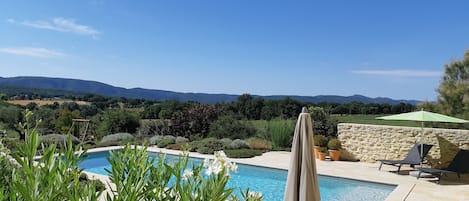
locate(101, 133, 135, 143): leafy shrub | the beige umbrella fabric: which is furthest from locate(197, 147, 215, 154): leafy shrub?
the beige umbrella fabric

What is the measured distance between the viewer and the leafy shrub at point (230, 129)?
47.7 ft

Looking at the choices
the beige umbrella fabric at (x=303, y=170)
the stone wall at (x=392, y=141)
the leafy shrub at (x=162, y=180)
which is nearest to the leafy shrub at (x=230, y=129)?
the stone wall at (x=392, y=141)

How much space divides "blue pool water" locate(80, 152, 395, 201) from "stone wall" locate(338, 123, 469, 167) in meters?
2.47

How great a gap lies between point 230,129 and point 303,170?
1030cm

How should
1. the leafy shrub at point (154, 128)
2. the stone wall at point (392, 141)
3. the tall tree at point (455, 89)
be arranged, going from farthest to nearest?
1. the tall tree at point (455, 89)
2. the leafy shrub at point (154, 128)
3. the stone wall at point (392, 141)

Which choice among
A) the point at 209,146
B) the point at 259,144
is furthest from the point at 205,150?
the point at 259,144

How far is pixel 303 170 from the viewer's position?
4.32 m

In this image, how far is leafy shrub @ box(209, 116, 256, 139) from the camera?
1453 cm

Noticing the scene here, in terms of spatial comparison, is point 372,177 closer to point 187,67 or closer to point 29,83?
point 187,67

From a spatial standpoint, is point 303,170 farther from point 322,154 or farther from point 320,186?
point 322,154

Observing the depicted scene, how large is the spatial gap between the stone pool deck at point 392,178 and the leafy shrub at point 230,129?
9.07 ft

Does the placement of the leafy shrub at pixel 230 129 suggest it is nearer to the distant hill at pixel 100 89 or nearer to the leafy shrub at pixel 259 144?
the leafy shrub at pixel 259 144

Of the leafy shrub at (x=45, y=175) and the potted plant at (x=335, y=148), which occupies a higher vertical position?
the leafy shrub at (x=45, y=175)

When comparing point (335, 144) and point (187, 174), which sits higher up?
point (187, 174)
